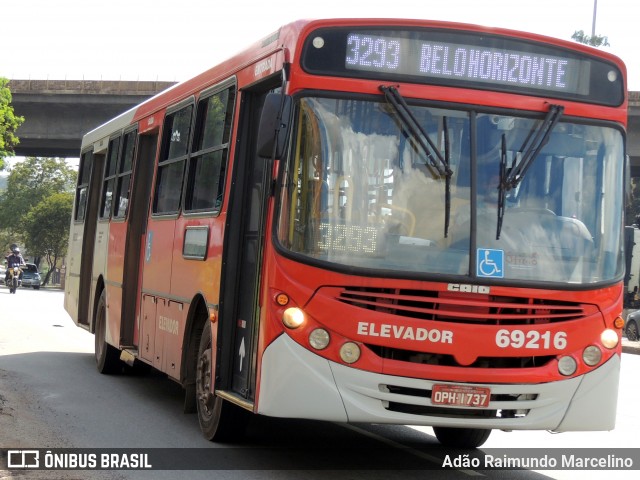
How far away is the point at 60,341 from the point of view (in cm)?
2031

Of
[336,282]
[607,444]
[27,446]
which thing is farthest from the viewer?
[607,444]

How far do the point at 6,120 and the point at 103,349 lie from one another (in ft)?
119

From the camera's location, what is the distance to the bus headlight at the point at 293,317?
7.74 meters

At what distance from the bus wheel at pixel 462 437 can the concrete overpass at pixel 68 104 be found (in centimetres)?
3964

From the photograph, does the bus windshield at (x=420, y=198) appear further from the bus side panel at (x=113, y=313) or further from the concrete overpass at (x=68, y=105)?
the concrete overpass at (x=68, y=105)

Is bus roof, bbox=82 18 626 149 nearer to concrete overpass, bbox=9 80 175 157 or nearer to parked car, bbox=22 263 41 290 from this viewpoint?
concrete overpass, bbox=9 80 175 157

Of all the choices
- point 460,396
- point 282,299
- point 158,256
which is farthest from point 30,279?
point 460,396

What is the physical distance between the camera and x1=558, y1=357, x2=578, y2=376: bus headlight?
7.96 m

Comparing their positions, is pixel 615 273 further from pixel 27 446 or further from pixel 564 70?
pixel 27 446

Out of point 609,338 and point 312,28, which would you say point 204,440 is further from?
point 312,28

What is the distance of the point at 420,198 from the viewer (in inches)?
311

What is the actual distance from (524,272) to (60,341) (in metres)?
13.8

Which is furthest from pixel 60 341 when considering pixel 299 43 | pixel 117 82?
pixel 117 82

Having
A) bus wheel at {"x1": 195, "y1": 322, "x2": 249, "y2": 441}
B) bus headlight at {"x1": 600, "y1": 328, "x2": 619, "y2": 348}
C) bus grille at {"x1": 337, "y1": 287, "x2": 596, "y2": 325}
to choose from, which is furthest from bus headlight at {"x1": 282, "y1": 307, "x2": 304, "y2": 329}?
bus headlight at {"x1": 600, "y1": 328, "x2": 619, "y2": 348}
